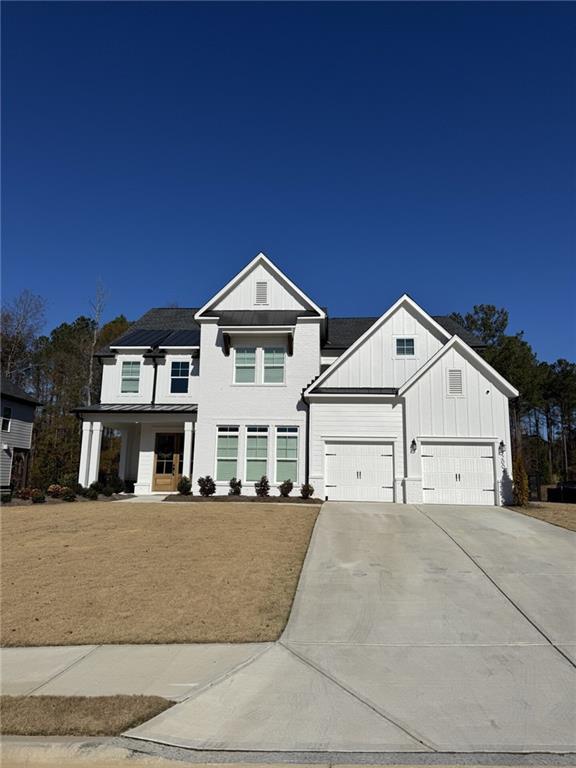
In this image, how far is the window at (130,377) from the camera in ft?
83.8

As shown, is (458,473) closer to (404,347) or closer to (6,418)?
(404,347)

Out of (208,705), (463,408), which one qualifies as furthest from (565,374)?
(208,705)

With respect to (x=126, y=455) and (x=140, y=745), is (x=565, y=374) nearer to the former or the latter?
(x=126, y=455)

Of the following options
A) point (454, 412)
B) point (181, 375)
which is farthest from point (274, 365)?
point (454, 412)

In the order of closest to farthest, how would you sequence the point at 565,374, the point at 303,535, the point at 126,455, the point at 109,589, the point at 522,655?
the point at 522,655, the point at 109,589, the point at 303,535, the point at 126,455, the point at 565,374

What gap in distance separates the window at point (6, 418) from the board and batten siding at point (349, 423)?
21.7 metres

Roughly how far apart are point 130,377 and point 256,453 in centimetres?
786

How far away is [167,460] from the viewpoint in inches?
995

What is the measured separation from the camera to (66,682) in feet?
18.9

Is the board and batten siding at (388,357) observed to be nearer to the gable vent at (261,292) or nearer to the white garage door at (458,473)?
the white garage door at (458,473)

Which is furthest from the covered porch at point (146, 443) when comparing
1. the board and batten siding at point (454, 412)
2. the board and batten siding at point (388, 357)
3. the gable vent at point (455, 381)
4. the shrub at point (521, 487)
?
the shrub at point (521, 487)

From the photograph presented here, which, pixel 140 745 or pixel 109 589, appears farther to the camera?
pixel 109 589

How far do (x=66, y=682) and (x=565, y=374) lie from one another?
5241 centimetres

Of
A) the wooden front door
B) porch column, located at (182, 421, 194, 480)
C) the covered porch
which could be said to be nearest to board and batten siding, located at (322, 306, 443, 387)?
porch column, located at (182, 421, 194, 480)
